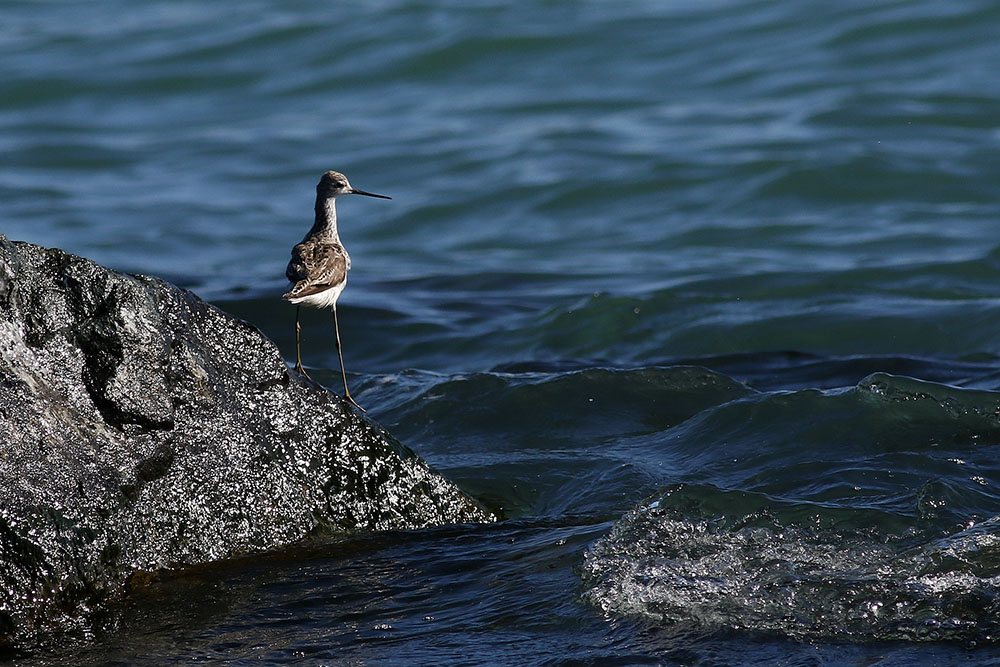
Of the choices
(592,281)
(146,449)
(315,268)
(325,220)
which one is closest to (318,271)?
(315,268)

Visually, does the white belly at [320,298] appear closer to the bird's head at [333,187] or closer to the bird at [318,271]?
the bird at [318,271]

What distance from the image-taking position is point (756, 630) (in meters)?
3.78

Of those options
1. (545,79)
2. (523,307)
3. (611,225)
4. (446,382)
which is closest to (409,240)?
(611,225)

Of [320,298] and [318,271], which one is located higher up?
[318,271]

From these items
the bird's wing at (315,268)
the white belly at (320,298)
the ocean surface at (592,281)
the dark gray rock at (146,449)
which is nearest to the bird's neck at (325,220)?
the bird's wing at (315,268)

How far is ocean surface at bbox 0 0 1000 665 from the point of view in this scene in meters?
4.00

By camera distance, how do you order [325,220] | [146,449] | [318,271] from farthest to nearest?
1. [325,220]
2. [318,271]
3. [146,449]

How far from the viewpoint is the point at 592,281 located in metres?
10.5

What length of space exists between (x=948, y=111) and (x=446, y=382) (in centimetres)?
975

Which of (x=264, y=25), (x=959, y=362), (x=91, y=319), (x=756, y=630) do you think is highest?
(x=264, y=25)

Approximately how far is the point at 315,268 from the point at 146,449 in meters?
1.63

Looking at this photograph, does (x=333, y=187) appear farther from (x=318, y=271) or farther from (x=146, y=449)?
(x=146, y=449)

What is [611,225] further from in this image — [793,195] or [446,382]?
[446,382]

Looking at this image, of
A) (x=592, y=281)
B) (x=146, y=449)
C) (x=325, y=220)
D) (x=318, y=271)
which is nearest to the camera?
(x=146, y=449)
